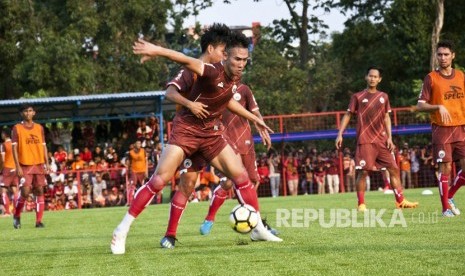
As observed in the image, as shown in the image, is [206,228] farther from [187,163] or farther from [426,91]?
[426,91]

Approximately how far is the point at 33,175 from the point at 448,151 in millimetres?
7991

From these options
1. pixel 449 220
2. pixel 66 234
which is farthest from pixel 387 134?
pixel 66 234

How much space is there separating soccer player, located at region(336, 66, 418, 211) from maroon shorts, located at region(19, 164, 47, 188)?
221 inches

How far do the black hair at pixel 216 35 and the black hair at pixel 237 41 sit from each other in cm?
13

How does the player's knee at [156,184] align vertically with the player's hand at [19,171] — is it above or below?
above

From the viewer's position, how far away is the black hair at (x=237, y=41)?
1013 cm

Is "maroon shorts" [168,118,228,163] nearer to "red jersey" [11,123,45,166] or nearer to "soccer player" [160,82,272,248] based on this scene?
"soccer player" [160,82,272,248]

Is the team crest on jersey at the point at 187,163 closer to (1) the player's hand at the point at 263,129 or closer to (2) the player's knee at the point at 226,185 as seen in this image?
(1) the player's hand at the point at 263,129

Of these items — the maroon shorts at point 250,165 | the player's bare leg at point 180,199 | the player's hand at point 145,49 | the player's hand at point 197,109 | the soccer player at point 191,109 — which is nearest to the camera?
the player's hand at point 145,49

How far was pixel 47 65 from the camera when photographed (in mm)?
43656

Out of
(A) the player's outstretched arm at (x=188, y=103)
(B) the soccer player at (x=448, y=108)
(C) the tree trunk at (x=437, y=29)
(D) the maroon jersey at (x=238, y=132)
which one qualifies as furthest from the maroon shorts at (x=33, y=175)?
(C) the tree trunk at (x=437, y=29)

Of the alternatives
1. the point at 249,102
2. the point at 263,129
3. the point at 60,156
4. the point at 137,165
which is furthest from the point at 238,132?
the point at 60,156

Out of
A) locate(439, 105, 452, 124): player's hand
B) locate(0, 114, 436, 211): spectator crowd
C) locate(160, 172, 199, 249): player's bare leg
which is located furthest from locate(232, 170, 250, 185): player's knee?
locate(0, 114, 436, 211): spectator crowd

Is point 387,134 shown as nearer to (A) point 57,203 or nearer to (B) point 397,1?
(A) point 57,203
